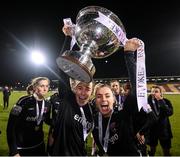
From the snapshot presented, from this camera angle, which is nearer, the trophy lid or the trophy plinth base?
the trophy plinth base

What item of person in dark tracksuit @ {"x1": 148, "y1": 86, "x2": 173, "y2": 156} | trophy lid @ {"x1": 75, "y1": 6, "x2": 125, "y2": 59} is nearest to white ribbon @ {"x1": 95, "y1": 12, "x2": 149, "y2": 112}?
trophy lid @ {"x1": 75, "y1": 6, "x2": 125, "y2": 59}

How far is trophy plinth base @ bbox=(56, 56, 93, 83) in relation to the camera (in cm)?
274

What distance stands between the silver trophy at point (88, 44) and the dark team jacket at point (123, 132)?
54cm

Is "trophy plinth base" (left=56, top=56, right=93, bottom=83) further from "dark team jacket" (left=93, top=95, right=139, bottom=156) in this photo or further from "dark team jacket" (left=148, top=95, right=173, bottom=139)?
"dark team jacket" (left=148, top=95, right=173, bottom=139)

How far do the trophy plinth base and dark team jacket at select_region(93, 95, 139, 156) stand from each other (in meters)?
0.61

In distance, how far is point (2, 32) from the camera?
5625cm

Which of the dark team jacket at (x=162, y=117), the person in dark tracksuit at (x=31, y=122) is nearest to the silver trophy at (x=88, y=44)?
the person in dark tracksuit at (x=31, y=122)

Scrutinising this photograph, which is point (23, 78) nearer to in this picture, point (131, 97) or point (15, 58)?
point (15, 58)

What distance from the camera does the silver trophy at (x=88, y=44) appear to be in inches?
110

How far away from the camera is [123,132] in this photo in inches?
128

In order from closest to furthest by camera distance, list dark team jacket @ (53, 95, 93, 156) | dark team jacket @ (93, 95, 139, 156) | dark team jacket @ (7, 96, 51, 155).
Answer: dark team jacket @ (93, 95, 139, 156) < dark team jacket @ (53, 95, 93, 156) < dark team jacket @ (7, 96, 51, 155)

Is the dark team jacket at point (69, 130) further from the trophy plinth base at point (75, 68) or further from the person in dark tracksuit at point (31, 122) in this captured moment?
the person in dark tracksuit at point (31, 122)

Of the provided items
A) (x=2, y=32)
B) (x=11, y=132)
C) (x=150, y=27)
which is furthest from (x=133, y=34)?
(x=11, y=132)

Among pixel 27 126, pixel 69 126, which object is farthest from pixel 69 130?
pixel 27 126
